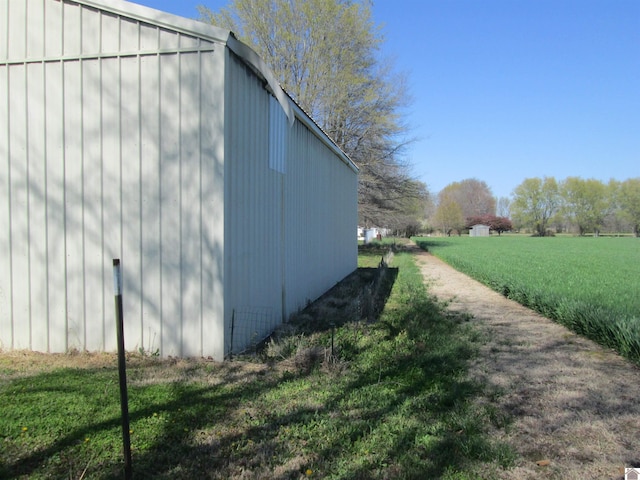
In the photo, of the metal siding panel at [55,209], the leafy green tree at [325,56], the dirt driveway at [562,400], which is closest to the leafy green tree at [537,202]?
the leafy green tree at [325,56]

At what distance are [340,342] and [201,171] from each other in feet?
9.48

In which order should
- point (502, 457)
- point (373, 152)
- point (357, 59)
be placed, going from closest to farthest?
point (502, 457) → point (357, 59) → point (373, 152)

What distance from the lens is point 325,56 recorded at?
2236 centimetres

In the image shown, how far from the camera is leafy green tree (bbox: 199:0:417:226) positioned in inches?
862

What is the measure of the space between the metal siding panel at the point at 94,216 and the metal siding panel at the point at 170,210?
71 cm

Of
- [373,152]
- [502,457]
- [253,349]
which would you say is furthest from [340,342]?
[373,152]

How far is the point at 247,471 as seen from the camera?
2816 mm

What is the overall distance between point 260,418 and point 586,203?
372 feet

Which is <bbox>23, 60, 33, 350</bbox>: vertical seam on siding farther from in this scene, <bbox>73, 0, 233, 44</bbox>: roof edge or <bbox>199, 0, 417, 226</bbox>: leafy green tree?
<bbox>199, 0, 417, 226</bbox>: leafy green tree

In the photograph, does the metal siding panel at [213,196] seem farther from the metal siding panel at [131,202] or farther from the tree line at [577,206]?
the tree line at [577,206]

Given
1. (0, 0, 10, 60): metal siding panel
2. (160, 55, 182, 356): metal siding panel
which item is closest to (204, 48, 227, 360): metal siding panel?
(160, 55, 182, 356): metal siding panel

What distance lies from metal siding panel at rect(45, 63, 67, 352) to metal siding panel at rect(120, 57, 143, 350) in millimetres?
802

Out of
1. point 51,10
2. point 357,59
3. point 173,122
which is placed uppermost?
point 357,59

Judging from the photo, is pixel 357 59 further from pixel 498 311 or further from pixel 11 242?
pixel 11 242
